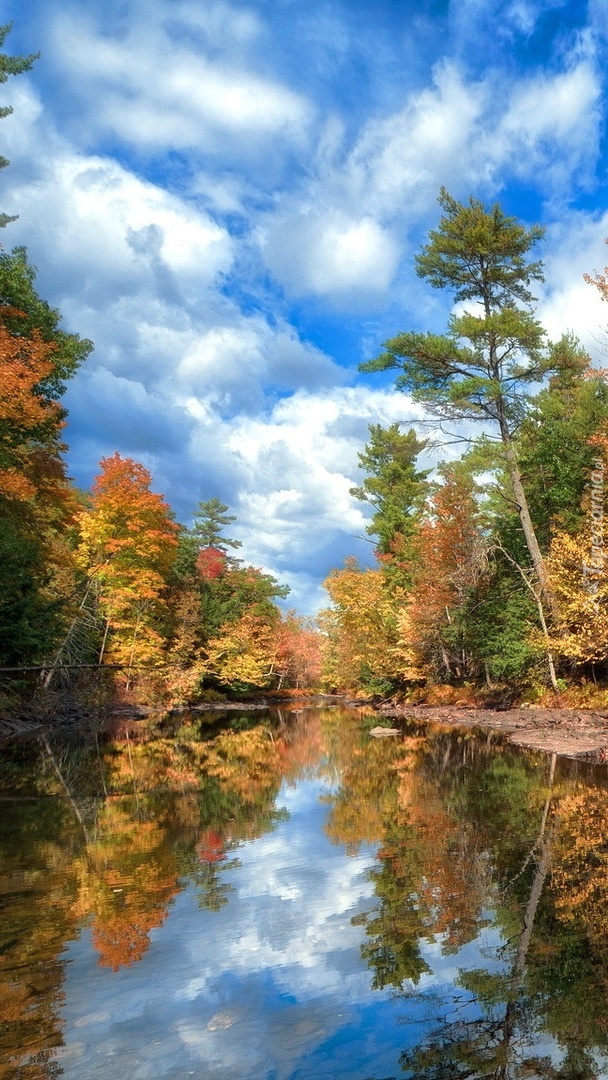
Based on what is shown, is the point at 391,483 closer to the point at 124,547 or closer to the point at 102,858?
the point at 124,547

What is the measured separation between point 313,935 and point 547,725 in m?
14.9

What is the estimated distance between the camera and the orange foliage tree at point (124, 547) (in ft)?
127

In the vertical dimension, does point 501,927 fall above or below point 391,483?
below

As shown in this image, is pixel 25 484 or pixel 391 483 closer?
pixel 25 484

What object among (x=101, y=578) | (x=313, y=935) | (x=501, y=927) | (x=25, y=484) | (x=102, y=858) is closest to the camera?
(x=501, y=927)

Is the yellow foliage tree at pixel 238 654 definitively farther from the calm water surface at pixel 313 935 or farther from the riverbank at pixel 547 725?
the calm water surface at pixel 313 935

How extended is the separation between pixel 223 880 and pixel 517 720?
53.9 ft

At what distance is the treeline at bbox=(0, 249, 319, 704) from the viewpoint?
63.4ft

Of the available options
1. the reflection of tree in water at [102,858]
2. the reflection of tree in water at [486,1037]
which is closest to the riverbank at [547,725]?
the reflection of tree in water at [102,858]

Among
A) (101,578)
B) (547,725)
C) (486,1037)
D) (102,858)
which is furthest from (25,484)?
(101,578)

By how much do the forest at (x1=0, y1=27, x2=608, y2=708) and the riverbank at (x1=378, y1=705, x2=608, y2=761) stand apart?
1357 mm

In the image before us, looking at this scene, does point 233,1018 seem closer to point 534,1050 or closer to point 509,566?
point 534,1050

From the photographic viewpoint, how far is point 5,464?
60.1ft

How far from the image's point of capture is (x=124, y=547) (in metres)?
39.7
